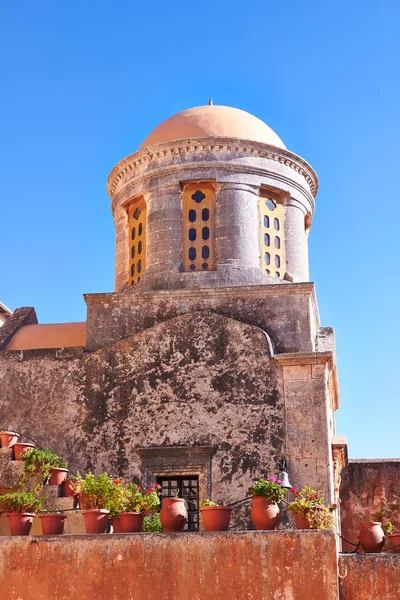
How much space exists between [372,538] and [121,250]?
9192 millimetres

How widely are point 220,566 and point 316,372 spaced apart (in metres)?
5.04

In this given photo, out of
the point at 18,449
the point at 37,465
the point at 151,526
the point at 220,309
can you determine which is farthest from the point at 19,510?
the point at 220,309

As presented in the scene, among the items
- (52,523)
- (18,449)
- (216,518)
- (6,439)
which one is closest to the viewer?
(216,518)

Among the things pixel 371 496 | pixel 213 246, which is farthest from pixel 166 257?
pixel 371 496

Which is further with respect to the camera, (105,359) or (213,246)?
(213,246)

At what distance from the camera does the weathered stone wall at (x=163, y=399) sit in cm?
1430

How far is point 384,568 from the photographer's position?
1002cm

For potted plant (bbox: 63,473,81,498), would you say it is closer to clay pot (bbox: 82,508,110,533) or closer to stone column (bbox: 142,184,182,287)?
clay pot (bbox: 82,508,110,533)

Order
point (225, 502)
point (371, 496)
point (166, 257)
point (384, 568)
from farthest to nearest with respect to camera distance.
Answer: point (371, 496) → point (166, 257) → point (225, 502) → point (384, 568)

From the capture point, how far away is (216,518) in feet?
35.1

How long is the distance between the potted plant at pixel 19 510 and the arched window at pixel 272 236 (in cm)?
727

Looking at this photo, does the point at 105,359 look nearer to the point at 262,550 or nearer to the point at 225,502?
the point at 225,502

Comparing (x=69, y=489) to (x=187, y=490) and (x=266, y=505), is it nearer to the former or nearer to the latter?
(x=187, y=490)

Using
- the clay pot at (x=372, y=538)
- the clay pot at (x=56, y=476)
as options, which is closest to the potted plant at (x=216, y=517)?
the clay pot at (x=372, y=538)
